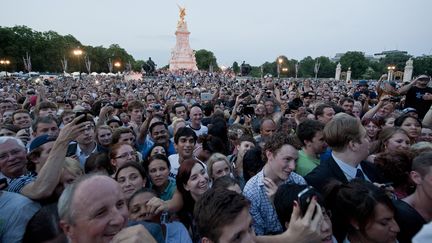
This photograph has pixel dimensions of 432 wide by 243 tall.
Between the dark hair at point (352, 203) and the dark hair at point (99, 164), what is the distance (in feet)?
9.62

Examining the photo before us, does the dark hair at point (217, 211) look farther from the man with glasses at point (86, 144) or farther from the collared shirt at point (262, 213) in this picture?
the man with glasses at point (86, 144)

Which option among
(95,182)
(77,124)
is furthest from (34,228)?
(77,124)

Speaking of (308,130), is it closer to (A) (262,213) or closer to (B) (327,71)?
(A) (262,213)

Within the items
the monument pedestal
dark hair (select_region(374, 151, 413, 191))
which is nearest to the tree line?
the monument pedestal

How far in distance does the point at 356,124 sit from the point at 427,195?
3.41 feet

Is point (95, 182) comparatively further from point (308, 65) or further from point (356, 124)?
point (308, 65)

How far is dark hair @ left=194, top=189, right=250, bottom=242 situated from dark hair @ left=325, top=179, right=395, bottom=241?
2.58ft

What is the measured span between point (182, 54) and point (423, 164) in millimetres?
74624

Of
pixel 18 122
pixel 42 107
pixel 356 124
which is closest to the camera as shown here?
pixel 356 124

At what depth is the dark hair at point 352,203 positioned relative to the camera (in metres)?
2.36

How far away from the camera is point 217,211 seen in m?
2.20

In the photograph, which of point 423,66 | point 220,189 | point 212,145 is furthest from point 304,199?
point 423,66

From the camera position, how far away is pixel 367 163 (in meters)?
3.85

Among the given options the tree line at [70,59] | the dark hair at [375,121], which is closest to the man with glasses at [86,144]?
the dark hair at [375,121]
